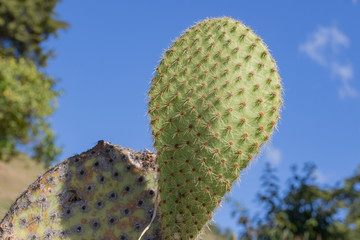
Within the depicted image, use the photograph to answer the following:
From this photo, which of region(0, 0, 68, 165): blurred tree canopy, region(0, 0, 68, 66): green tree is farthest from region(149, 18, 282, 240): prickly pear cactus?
region(0, 0, 68, 66): green tree

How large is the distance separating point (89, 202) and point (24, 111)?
9.47 m

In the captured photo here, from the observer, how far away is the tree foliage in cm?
1103

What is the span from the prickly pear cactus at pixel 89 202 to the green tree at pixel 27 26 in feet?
44.0

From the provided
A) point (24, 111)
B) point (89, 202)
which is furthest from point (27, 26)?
point (89, 202)

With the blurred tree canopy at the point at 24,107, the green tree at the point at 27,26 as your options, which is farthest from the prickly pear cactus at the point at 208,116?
the green tree at the point at 27,26

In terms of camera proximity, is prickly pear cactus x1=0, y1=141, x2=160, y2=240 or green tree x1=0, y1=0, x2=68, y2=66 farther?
green tree x1=0, y1=0, x2=68, y2=66

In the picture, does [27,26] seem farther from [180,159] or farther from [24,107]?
[180,159]

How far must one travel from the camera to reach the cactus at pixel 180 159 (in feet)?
7.15

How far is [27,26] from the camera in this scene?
15.9 meters

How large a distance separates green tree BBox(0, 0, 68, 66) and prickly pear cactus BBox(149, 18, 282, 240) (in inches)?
551

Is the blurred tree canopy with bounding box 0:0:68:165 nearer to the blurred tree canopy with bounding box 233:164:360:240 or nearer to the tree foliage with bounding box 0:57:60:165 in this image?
the tree foliage with bounding box 0:57:60:165

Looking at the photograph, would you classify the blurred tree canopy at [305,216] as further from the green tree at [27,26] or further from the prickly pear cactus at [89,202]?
the green tree at [27,26]

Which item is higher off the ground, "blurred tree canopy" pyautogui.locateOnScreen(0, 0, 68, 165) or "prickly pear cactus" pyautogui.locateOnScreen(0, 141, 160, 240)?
"blurred tree canopy" pyautogui.locateOnScreen(0, 0, 68, 165)

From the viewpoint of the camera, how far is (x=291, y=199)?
3455mm
